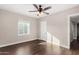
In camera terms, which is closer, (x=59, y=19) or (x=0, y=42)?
(x=0, y=42)

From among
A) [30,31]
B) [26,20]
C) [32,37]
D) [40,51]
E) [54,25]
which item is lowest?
[40,51]

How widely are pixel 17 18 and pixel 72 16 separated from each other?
1.08 metres

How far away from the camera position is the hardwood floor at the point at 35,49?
163 cm

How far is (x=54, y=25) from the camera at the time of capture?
5.67 feet

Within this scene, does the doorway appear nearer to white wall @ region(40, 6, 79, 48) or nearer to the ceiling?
white wall @ region(40, 6, 79, 48)

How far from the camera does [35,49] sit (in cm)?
168

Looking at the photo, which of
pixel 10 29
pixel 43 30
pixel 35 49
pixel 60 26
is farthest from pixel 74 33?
pixel 10 29

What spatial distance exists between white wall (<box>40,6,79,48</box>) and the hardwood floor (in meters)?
0.12

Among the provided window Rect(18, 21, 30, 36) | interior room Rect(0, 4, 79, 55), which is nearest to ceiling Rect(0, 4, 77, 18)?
interior room Rect(0, 4, 79, 55)

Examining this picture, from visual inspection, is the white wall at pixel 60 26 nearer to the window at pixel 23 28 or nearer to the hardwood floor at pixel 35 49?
the hardwood floor at pixel 35 49

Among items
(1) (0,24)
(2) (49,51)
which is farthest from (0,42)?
(2) (49,51)

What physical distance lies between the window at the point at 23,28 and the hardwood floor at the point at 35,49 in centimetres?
22

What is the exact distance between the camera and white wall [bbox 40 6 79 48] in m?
1.64

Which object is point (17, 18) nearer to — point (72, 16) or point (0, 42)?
point (0, 42)
